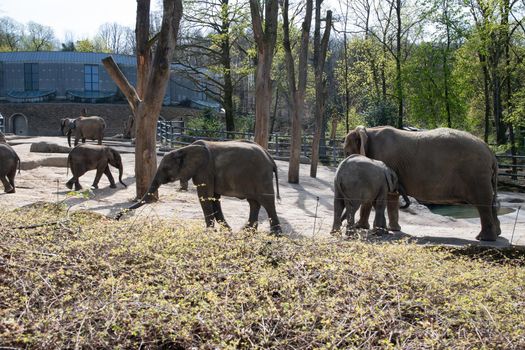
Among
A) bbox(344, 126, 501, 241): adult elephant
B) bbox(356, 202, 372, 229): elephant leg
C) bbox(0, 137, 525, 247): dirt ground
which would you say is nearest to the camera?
bbox(356, 202, 372, 229): elephant leg

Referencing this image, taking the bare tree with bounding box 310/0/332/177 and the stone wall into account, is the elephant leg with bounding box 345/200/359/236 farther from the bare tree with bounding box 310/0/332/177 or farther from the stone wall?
the stone wall

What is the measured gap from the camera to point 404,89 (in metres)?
32.8

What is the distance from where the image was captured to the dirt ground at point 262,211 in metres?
10.0

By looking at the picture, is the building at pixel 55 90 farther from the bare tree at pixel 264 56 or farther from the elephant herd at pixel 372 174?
the elephant herd at pixel 372 174

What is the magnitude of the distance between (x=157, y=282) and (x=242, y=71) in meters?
29.3

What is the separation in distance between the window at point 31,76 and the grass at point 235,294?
4759 cm

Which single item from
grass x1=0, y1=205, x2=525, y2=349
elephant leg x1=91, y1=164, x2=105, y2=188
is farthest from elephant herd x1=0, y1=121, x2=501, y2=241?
elephant leg x1=91, y1=164, x2=105, y2=188

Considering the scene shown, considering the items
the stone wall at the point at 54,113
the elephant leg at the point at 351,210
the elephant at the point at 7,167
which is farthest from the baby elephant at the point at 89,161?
the stone wall at the point at 54,113

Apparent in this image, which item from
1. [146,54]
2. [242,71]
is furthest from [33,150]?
[242,71]

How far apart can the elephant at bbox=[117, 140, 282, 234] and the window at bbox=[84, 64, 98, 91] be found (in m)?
43.6

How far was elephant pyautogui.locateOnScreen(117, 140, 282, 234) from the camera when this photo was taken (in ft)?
30.2

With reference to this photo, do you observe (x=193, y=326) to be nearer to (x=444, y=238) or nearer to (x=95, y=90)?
(x=444, y=238)

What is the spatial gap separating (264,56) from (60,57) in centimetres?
3727

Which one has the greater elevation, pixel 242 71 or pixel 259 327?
pixel 242 71
